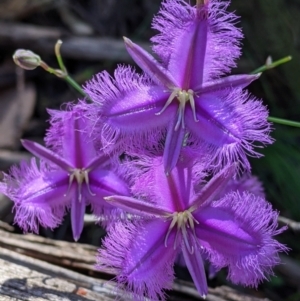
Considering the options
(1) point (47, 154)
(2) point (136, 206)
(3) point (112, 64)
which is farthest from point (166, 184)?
(3) point (112, 64)

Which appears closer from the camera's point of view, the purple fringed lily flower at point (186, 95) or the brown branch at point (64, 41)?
the purple fringed lily flower at point (186, 95)

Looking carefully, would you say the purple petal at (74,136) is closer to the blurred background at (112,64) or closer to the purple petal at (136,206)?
the purple petal at (136,206)

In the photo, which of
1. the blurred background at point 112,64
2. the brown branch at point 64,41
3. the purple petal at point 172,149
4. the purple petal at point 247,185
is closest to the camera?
the purple petal at point 172,149

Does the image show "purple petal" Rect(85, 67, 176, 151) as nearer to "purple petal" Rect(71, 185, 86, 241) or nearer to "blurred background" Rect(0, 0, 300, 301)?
"purple petal" Rect(71, 185, 86, 241)

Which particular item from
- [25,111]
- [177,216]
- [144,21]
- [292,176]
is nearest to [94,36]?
[144,21]

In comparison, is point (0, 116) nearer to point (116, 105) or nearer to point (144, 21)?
point (144, 21)

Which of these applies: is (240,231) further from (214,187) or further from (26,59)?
(26,59)

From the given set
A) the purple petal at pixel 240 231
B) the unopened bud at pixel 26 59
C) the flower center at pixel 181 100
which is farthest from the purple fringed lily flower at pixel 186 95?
the unopened bud at pixel 26 59
